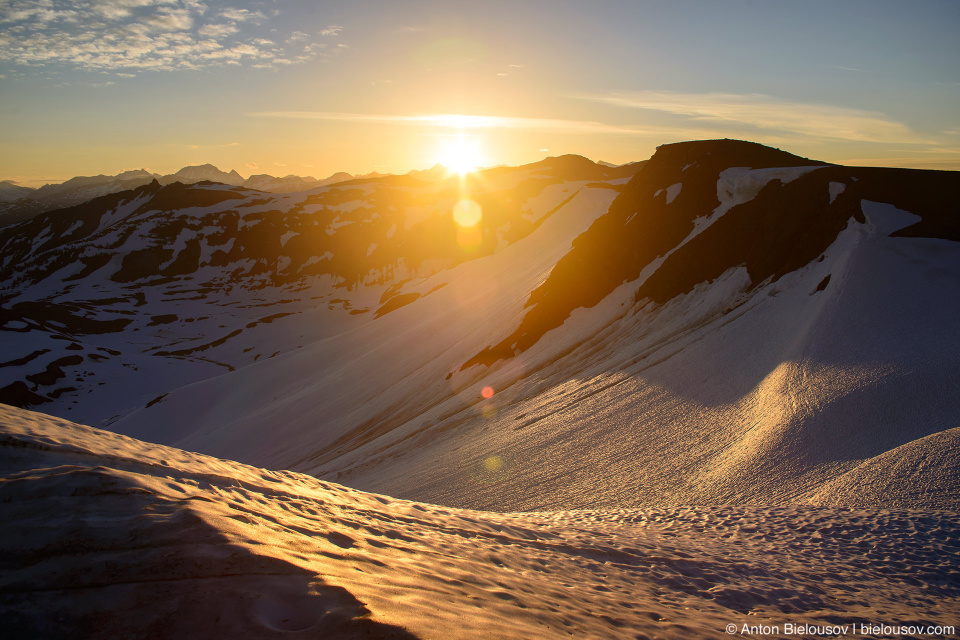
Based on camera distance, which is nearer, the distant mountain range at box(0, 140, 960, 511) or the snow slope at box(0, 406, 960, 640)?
the snow slope at box(0, 406, 960, 640)

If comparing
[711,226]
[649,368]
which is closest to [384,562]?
[649,368]

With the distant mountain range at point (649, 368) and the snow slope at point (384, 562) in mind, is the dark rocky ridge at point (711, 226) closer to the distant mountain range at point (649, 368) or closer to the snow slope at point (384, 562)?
the distant mountain range at point (649, 368)

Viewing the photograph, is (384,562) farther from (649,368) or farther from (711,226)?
(711,226)

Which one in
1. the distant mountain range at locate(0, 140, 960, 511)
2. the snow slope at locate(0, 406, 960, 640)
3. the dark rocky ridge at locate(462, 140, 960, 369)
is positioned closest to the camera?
the snow slope at locate(0, 406, 960, 640)

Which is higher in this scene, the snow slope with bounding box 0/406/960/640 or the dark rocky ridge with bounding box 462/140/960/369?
the dark rocky ridge with bounding box 462/140/960/369

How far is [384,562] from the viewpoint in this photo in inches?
222

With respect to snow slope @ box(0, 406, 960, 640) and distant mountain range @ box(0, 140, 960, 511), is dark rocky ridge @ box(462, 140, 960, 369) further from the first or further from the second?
snow slope @ box(0, 406, 960, 640)

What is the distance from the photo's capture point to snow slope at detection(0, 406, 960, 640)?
3959 millimetres

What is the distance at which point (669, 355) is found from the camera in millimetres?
23328

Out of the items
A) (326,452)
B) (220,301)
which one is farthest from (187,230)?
(326,452)

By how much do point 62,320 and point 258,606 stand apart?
426ft

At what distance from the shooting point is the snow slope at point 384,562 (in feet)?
13.0

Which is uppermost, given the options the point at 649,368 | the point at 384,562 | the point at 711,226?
the point at 711,226

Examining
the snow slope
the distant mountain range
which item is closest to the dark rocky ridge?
the distant mountain range
